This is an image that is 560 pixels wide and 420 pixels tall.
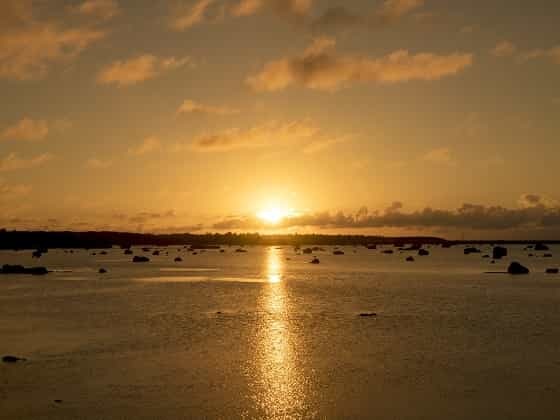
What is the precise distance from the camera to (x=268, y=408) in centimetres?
1920

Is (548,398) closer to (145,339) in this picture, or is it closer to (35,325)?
(145,339)

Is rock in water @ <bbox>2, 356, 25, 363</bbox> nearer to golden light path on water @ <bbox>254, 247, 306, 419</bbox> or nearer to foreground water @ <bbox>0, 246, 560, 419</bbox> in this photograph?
foreground water @ <bbox>0, 246, 560, 419</bbox>

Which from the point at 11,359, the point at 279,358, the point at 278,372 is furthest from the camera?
the point at 279,358

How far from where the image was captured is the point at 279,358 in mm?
27406

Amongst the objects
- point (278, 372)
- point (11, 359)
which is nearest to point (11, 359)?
point (11, 359)

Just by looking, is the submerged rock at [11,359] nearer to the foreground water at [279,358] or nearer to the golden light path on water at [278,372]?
the foreground water at [279,358]

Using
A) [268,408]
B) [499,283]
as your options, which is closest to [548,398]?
[268,408]

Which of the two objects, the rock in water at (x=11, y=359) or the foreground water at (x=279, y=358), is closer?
the foreground water at (x=279, y=358)

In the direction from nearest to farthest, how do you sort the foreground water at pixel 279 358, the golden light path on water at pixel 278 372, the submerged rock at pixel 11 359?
the golden light path on water at pixel 278 372
the foreground water at pixel 279 358
the submerged rock at pixel 11 359

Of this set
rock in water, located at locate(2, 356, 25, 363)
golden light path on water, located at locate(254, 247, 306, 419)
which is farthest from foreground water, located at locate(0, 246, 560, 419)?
rock in water, located at locate(2, 356, 25, 363)

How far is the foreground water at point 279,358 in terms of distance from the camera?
63.9 feet

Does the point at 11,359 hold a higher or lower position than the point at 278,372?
higher

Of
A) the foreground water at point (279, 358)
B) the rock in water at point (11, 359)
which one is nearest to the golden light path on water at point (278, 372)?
the foreground water at point (279, 358)

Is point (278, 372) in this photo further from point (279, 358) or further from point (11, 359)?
point (11, 359)
